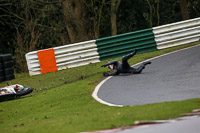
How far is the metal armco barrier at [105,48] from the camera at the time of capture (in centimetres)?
1823

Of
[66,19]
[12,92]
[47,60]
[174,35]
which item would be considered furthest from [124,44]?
[12,92]

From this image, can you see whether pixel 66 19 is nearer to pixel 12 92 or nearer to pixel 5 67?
pixel 5 67

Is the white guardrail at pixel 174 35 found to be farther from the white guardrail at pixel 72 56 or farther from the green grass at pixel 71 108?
the white guardrail at pixel 72 56

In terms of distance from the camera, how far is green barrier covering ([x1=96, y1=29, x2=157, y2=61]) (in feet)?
60.6

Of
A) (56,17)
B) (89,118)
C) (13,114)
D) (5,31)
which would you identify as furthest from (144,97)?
(5,31)

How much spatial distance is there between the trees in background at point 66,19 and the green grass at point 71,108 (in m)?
4.41

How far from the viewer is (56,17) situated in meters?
25.0

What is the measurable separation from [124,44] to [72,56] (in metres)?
2.34

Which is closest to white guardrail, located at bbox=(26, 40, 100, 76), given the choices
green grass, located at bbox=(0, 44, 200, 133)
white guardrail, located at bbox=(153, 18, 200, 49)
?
green grass, located at bbox=(0, 44, 200, 133)

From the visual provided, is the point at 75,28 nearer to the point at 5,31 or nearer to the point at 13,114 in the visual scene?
the point at 5,31

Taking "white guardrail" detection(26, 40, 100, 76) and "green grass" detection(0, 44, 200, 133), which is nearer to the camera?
"green grass" detection(0, 44, 200, 133)

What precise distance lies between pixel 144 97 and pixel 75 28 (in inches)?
491

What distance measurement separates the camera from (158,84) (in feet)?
37.2

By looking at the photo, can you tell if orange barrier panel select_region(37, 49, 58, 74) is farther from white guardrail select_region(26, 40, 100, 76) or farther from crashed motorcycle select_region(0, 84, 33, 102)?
crashed motorcycle select_region(0, 84, 33, 102)
